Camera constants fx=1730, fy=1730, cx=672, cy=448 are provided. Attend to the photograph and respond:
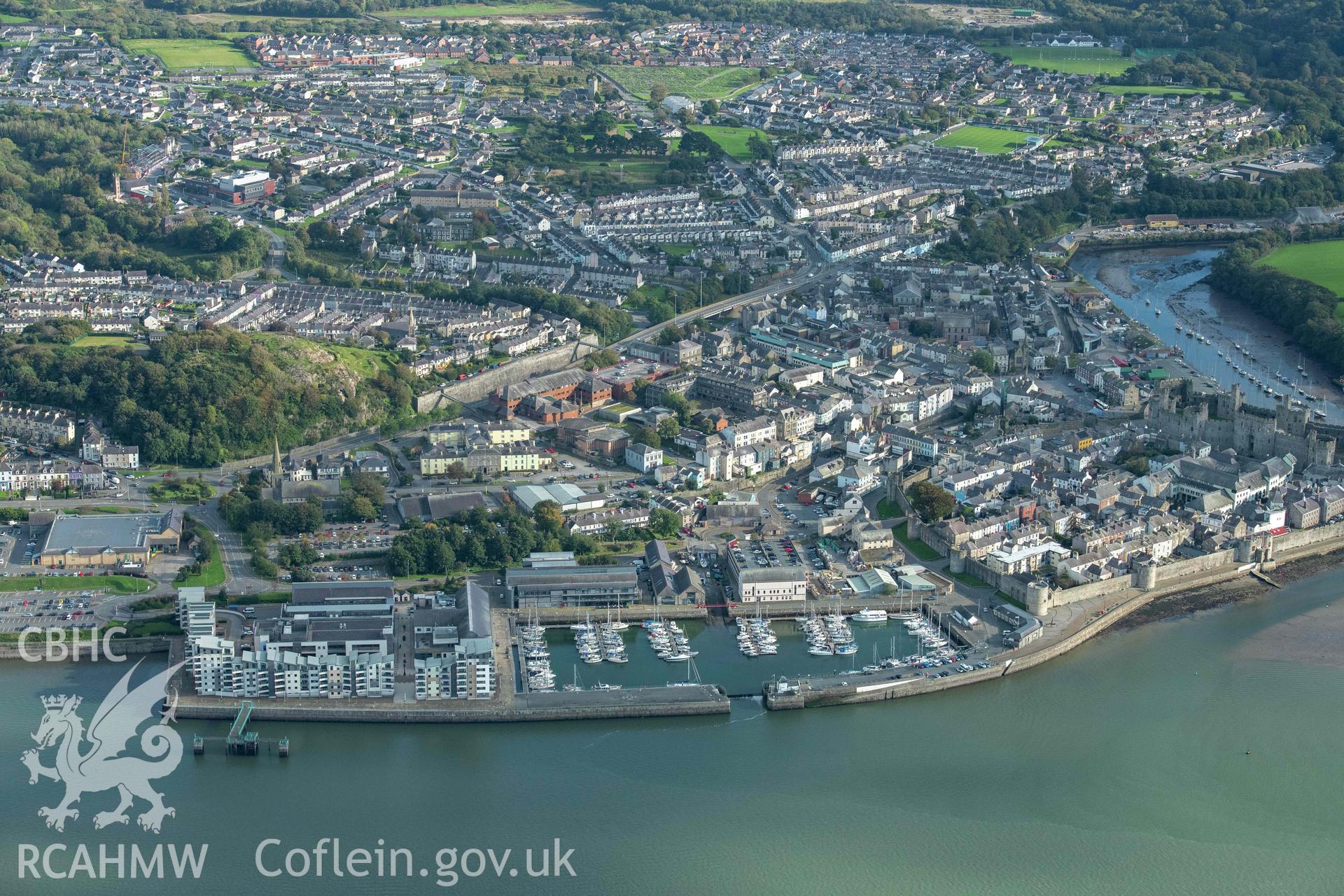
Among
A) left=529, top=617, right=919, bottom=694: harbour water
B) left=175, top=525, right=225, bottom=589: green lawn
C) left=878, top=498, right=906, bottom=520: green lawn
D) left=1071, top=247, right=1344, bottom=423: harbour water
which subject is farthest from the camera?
left=1071, top=247, right=1344, bottom=423: harbour water

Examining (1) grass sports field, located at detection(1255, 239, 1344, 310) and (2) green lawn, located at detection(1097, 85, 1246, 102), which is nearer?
(1) grass sports field, located at detection(1255, 239, 1344, 310)

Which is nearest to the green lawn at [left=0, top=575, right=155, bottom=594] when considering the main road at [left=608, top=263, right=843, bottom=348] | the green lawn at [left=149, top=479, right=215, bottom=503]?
the green lawn at [left=149, top=479, right=215, bottom=503]

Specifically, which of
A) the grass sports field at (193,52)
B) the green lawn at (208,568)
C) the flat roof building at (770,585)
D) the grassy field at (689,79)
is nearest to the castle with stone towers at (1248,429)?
the flat roof building at (770,585)

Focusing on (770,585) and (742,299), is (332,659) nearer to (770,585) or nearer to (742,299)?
(770,585)

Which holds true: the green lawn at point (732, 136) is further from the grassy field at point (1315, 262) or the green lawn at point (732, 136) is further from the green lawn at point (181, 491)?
the green lawn at point (181, 491)

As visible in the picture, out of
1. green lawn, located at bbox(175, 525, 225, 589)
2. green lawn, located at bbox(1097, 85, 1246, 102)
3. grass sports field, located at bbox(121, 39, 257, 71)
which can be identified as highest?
grass sports field, located at bbox(121, 39, 257, 71)

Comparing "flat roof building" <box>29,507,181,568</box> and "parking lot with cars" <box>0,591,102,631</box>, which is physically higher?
"flat roof building" <box>29,507,181,568</box>

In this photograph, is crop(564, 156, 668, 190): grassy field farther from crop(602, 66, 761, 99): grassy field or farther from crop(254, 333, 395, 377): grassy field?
crop(254, 333, 395, 377): grassy field
